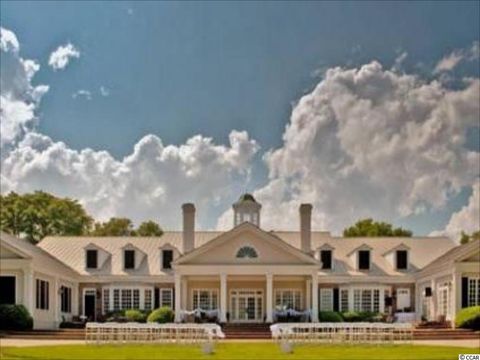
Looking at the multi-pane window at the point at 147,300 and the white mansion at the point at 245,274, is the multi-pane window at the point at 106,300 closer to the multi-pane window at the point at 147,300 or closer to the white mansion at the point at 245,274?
the white mansion at the point at 245,274

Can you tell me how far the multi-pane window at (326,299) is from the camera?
47875 millimetres

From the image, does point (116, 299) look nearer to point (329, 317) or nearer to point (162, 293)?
point (162, 293)

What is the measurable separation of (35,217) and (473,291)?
39.6m

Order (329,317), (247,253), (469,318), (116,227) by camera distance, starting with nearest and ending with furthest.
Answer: (469,318), (329,317), (247,253), (116,227)

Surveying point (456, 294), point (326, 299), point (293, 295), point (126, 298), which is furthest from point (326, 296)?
point (126, 298)

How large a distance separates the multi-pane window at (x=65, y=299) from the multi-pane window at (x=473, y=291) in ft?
64.0

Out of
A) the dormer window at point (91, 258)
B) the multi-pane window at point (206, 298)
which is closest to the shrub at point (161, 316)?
the multi-pane window at point (206, 298)

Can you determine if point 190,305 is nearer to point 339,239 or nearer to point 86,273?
point 86,273

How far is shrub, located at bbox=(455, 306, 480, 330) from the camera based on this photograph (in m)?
37.4

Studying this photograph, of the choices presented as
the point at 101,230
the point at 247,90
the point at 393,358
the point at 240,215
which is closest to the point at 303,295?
the point at 240,215

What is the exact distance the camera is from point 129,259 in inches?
1932

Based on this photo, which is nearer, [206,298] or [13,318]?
[13,318]

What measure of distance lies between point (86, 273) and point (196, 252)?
7.29 metres

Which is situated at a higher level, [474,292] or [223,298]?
[474,292]
